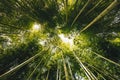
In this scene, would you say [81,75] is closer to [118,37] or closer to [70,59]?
[70,59]

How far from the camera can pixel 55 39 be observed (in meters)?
4.67

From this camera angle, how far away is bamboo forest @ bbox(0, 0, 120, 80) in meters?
4.45

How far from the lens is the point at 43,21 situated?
476 centimetres

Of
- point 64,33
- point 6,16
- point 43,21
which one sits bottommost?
point 64,33

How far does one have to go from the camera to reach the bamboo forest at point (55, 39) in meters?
4.45

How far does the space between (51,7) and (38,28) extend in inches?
24.5

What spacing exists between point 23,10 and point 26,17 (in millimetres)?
204

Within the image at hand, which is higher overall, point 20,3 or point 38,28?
point 20,3

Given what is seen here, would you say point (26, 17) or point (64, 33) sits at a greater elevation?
point (26, 17)

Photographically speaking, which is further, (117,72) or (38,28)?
(38,28)

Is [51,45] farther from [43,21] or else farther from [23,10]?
[23,10]

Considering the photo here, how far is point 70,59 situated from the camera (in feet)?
15.0

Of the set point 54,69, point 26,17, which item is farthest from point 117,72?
point 26,17

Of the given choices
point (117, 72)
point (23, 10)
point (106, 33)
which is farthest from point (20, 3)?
point (117, 72)
